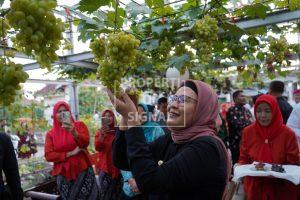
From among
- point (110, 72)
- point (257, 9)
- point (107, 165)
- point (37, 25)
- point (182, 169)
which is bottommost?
point (107, 165)

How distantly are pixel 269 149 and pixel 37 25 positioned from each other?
2904 mm

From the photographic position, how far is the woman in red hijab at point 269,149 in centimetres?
321

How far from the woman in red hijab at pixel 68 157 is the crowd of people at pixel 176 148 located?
1 centimetres

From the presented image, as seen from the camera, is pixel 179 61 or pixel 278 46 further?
pixel 278 46

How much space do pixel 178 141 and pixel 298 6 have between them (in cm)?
172

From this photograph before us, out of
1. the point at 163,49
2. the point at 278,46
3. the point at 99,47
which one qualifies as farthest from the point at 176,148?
the point at 278,46

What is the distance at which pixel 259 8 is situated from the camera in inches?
101

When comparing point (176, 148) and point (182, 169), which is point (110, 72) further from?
point (176, 148)

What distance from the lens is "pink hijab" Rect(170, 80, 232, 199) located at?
1747 millimetres

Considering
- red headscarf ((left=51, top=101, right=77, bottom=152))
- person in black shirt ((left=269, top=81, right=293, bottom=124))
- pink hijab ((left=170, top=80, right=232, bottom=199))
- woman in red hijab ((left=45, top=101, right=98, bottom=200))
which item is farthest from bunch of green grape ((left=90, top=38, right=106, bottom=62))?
person in black shirt ((left=269, top=81, right=293, bottom=124))

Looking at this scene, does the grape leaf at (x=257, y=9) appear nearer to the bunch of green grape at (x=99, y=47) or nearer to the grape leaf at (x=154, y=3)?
the grape leaf at (x=154, y=3)

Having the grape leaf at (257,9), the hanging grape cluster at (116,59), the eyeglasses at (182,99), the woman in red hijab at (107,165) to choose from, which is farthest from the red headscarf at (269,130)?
the hanging grape cluster at (116,59)

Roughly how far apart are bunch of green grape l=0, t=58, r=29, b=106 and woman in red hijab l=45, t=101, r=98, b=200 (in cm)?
295

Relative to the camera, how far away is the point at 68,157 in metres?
3.95
